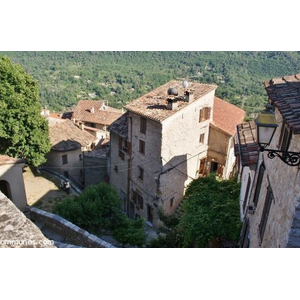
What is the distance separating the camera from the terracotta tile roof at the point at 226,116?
16.0 meters

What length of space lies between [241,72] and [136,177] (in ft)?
87.7

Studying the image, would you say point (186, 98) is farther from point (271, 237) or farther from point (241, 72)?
point (241, 72)

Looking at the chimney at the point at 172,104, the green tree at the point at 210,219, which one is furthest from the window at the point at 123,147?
the green tree at the point at 210,219

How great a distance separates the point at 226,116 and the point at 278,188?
40.7ft

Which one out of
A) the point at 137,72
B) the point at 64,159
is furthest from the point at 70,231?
the point at 137,72

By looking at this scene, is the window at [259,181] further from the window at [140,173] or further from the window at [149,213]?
the window at [149,213]

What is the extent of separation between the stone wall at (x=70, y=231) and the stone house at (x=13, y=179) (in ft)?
4.50

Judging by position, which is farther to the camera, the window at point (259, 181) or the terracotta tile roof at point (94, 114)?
the terracotta tile roof at point (94, 114)

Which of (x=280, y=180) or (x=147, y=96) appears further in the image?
(x=147, y=96)

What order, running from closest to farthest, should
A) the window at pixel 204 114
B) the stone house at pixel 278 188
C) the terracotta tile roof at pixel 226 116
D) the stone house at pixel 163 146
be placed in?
the stone house at pixel 278 188, the stone house at pixel 163 146, the window at pixel 204 114, the terracotta tile roof at pixel 226 116

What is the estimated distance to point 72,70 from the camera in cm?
7669

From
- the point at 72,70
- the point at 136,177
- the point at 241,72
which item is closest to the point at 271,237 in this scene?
the point at 136,177

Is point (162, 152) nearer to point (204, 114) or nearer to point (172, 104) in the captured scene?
point (172, 104)

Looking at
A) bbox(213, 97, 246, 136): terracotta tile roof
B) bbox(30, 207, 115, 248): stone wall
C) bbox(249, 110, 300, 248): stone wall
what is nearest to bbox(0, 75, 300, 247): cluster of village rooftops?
bbox(213, 97, 246, 136): terracotta tile roof
